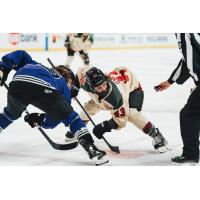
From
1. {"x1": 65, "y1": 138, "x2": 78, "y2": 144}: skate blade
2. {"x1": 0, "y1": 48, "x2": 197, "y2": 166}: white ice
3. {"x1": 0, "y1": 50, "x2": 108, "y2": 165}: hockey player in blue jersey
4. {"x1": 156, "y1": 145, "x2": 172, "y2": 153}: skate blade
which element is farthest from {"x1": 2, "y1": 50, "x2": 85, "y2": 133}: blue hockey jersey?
{"x1": 156, "y1": 145, "x2": 172, "y2": 153}: skate blade

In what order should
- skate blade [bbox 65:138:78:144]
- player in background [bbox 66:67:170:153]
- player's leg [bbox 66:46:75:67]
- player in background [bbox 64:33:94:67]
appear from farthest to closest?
player in background [bbox 64:33:94:67]
player's leg [bbox 66:46:75:67]
skate blade [bbox 65:138:78:144]
player in background [bbox 66:67:170:153]

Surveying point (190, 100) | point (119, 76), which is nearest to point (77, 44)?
point (119, 76)

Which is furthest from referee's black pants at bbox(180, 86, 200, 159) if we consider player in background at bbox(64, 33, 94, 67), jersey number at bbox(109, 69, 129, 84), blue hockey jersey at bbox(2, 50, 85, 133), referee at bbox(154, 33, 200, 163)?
player in background at bbox(64, 33, 94, 67)

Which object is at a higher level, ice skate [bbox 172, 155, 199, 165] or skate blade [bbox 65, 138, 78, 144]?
ice skate [bbox 172, 155, 199, 165]

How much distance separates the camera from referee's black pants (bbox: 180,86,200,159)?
2.36m

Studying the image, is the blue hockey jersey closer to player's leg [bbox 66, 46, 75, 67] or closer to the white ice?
the white ice

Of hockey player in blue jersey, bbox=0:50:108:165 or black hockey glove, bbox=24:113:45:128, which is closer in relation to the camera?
hockey player in blue jersey, bbox=0:50:108:165

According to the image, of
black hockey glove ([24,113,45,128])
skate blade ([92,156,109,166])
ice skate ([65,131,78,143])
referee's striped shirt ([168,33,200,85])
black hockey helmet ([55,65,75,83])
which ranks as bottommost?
ice skate ([65,131,78,143])

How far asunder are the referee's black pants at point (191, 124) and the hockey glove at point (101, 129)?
365 millimetres

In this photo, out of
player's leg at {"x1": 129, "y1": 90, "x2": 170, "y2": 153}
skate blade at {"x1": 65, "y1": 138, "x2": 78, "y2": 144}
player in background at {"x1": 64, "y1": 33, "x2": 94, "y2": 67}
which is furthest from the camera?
player in background at {"x1": 64, "y1": 33, "x2": 94, "y2": 67}

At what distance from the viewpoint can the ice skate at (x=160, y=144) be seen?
8.49 ft

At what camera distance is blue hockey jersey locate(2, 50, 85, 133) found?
231 cm

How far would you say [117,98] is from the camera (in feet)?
7.94

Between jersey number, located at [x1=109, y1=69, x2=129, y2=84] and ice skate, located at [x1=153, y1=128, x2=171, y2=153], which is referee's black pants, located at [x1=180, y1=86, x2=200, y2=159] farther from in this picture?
jersey number, located at [x1=109, y1=69, x2=129, y2=84]
